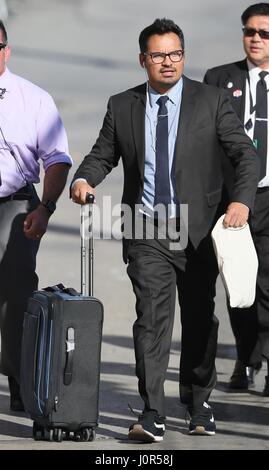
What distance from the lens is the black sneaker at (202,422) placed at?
8352 mm

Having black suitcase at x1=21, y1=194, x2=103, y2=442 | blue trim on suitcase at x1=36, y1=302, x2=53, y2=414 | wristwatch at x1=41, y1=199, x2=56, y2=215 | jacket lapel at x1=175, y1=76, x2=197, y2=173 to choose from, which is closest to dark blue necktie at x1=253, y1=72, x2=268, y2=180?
jacket lapel at x1=175, y1=76, x2=197, y2=173

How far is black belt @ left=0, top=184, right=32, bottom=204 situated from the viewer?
8852 millimetres

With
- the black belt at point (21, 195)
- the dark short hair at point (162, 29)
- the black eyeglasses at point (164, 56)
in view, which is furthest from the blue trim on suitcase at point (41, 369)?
the dark short hair at point (162, 29)

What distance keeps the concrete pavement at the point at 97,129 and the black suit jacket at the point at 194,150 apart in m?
0.95

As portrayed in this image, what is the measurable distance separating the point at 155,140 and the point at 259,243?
3.67 feet

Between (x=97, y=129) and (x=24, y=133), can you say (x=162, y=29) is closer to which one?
(x=24, y=133)

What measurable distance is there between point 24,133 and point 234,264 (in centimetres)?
142

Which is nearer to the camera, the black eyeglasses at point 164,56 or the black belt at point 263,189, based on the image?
the black eyeglasses at point 164,56

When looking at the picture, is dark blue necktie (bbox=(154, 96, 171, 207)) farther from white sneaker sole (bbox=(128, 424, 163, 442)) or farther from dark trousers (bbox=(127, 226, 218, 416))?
white sneaker sole (bbox=(128, 424, 163, 442))

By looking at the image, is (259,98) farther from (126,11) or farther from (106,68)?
(126,11)

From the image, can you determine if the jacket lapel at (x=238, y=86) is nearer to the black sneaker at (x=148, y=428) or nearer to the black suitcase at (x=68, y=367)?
the black suitcase at (x=68, y=367)

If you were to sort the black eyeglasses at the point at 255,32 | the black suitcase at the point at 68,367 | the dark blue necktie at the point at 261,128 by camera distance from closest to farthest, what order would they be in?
the black suitcase at the point at 68,367 < the dark blue necktie at the point at 261,128 < the black eyeglasses at the point at 255,32

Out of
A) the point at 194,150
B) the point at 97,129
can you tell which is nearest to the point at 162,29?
the point at 194,150

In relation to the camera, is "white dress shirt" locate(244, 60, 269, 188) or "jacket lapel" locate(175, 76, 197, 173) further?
"white dress shirt" locate(244, 60, 269, 188)
